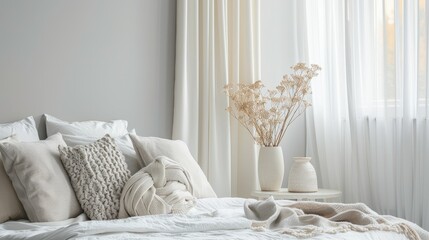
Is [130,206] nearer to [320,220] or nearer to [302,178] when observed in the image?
[320,220]

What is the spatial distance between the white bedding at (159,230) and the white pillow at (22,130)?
681mm

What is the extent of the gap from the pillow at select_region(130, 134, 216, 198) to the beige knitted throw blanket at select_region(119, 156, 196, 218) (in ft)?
0.60

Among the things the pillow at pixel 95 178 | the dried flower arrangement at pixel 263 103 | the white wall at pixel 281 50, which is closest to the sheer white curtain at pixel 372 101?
the white wall at pixel 281 50

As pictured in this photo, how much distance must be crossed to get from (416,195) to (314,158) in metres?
0.93

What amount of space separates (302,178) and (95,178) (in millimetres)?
1690

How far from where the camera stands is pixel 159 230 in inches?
A: 102

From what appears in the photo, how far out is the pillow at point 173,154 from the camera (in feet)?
11.6

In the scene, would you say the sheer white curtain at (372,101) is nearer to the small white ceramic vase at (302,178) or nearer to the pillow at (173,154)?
the small white ceramic vase at (302,178)

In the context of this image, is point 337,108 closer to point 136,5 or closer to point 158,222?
point 136,5

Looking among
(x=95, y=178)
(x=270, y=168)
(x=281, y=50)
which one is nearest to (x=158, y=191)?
(x=95, y=178)

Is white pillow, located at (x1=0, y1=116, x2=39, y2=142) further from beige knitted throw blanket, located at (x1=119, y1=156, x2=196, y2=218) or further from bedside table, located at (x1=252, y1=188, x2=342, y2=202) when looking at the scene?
bedside table, located at (x1=252, y1=188, x2=342, y2=202)

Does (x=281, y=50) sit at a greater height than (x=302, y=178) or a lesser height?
greater

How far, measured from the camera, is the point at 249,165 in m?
4.74

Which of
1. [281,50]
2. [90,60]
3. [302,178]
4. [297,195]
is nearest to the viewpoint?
[90,60]
